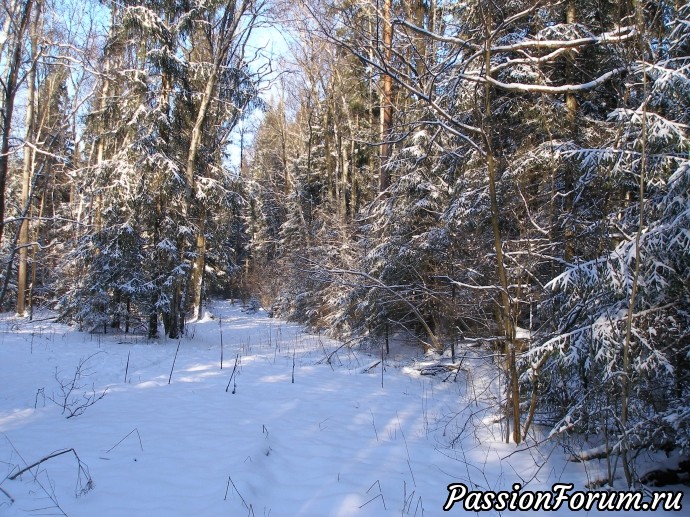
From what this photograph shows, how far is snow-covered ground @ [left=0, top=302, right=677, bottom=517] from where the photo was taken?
122 inches

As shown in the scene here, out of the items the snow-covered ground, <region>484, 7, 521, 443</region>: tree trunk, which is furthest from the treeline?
the snow-covered ground

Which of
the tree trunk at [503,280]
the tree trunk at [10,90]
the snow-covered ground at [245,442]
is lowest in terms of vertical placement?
the snow-covered ground at [245,442]

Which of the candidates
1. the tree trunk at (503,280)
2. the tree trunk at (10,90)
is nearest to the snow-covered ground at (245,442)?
the tree trunk at (503,280)

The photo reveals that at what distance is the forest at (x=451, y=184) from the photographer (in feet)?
11.7

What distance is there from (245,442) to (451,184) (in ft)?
20.9

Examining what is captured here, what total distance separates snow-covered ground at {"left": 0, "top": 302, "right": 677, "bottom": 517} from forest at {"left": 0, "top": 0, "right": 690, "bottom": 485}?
0.76 meters

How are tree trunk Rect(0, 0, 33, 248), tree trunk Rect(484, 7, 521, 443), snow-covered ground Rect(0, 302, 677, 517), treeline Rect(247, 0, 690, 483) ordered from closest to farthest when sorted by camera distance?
snow-covered ground Rect(0, 302, 677, 517) < treeline Rect(247, 0, 690, 483) < tree trunk Rect(484, 7, 521, 443) < tree trunk Rect(0, 0, 33, 248)

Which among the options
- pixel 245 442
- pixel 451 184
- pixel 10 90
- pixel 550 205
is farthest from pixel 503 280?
pixel 10 90

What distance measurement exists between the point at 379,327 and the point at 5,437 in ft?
22.0

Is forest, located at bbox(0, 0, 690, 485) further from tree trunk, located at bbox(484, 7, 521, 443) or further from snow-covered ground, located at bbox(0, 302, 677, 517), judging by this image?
snow-covered ground, located at bbox(0, 302, 677, 517)

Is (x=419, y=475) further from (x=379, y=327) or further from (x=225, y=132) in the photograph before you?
(x=225, y=132)

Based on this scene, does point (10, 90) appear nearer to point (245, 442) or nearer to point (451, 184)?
point (245, 442)

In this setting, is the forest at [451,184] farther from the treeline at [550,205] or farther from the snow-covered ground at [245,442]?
the snow-covered ground at [245,442]

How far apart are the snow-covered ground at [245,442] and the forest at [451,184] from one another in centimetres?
76
